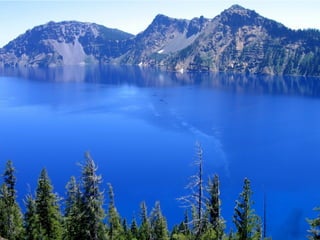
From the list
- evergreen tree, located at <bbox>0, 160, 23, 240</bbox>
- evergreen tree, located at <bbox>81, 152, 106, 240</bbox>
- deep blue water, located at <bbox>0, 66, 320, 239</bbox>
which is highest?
evergreen tree, located at <bbox>81, 152, 106, 240</bbox>

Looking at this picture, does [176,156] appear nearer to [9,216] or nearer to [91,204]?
[9,216]

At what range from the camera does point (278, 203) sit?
9581cm

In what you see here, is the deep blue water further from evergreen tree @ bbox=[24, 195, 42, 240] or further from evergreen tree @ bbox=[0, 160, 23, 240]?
evergreen tree @ bbox=[24, 195, 42, 240]

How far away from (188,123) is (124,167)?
227 ft

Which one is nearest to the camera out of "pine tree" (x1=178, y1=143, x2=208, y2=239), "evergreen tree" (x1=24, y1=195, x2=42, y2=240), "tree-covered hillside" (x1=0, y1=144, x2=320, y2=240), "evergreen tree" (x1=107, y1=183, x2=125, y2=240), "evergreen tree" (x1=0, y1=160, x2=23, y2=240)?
"pine tree" (x1=178, y1=143, x2=208, y2=239)

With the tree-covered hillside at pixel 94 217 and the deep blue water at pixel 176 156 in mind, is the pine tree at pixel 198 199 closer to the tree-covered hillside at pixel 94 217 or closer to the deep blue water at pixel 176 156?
the tree-covered hillside at pixel 94 217

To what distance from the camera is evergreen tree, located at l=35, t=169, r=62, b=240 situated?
164ft

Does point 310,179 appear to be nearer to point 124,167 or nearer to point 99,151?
point 124,167

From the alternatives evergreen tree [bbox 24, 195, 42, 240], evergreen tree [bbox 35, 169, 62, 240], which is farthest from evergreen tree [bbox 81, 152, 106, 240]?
evergreen tree [bbox 24, 195, 42, 240]

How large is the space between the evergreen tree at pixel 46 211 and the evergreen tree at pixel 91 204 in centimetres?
1469

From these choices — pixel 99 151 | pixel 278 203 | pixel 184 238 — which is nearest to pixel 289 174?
pixel 278 203

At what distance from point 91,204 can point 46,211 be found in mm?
18448

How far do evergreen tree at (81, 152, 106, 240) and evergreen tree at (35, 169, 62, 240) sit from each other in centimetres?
1469

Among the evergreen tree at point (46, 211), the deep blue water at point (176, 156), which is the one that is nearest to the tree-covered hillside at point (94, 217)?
the evergreen tree at point (46, 211)
